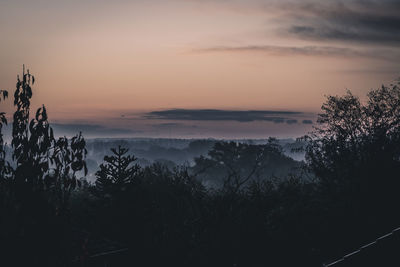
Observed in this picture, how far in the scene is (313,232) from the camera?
771 inches

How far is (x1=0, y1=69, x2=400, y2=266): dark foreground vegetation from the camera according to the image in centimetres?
534

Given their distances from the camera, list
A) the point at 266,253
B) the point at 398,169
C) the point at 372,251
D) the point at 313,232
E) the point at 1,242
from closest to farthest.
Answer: the point at 1,242 → the point at 372,251 → the point at 266,253 → the point at 313,232 → the point at 398,169

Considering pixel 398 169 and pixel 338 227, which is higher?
pixel 398 169

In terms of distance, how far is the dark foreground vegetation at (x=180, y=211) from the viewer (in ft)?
17.5

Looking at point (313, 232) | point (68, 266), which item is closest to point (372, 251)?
point (68, 266)

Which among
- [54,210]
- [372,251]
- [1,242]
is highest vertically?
[54,210]

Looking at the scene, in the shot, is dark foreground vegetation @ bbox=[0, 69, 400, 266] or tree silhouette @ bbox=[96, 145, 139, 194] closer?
dark foreground vegetation @ bbox=[0, 69, 400, 266]

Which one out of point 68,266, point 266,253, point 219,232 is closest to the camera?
point 68,266

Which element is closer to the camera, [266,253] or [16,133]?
[16,133]

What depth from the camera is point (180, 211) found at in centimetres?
1356

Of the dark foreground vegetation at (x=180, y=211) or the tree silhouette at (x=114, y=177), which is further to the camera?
the tree silhouette at (x=114, y=177)

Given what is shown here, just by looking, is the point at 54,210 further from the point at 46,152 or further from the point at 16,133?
the point at 16,133

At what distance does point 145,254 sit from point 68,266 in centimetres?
847

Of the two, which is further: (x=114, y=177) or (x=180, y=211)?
(x=114, y=177)
